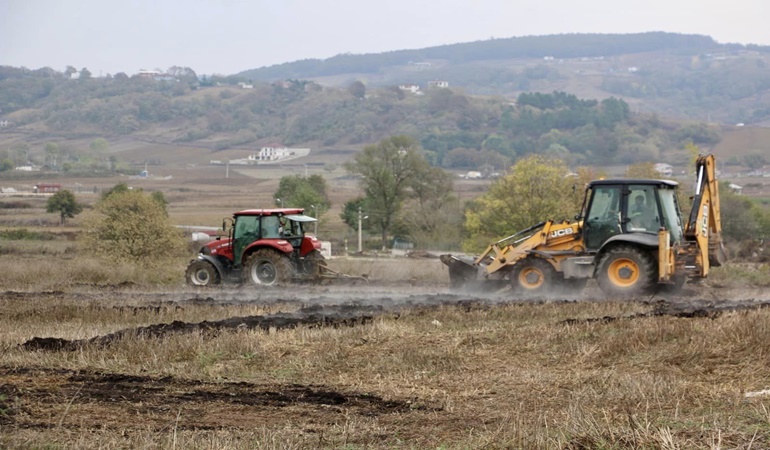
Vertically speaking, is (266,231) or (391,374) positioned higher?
(391,374)

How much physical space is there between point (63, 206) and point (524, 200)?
27873 millimetres

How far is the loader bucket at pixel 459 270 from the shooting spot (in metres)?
22.7

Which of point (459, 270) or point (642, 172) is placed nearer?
point (459, 270)

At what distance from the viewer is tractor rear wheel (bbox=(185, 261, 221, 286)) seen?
2581 cm

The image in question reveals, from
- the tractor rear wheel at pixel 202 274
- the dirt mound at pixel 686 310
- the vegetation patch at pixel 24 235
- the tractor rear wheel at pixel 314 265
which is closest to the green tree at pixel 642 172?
the vegetation patch at pixel 24 235

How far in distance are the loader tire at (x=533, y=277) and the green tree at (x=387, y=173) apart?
177 ft

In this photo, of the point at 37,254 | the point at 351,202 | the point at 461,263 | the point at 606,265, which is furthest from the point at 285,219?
the point at 351,202

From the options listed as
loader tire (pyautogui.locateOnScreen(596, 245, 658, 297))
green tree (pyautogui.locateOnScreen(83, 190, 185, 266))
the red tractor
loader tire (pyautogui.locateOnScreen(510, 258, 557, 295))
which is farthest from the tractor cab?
green tree (pyautogui.locateOnScreen(83, 190, 185, 266))

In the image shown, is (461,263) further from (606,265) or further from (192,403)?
(192,403)

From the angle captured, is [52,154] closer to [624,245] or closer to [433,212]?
[433,212]

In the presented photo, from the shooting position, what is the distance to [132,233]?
37.8 meters

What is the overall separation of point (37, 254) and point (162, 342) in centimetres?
3116

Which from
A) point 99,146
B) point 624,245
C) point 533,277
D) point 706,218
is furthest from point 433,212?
point 99,146

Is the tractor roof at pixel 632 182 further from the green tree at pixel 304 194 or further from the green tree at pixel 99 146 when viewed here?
the green tree at pixel 99 146
